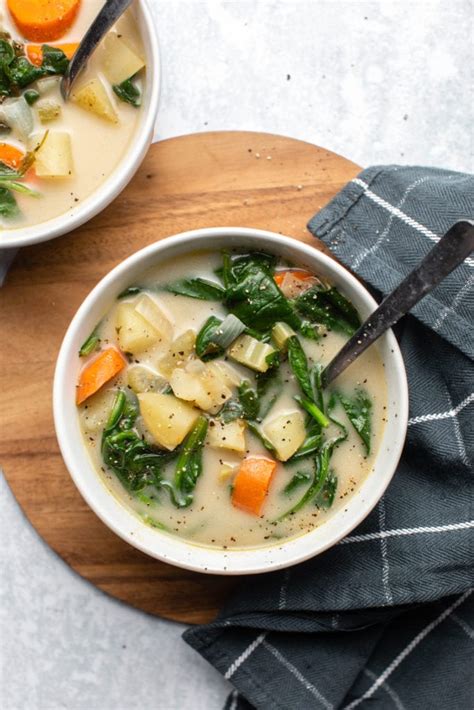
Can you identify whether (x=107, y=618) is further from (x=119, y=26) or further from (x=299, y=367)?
(x=119, y=26)

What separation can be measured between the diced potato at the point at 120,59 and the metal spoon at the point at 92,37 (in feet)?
0.31

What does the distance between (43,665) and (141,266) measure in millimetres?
1440

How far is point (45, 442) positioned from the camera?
2.83 m

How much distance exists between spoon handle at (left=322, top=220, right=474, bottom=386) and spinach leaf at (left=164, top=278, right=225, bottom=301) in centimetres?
40

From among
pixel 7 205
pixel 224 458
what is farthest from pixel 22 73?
pixel 224 458

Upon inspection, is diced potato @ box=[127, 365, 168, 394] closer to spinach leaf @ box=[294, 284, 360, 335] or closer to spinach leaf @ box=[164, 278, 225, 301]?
spinach leaf @ box=[164, 278, 225, 301]

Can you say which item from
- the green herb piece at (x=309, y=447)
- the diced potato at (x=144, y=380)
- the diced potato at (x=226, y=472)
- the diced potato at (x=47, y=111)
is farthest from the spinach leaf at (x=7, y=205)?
the green herb piece at (x=309, y=447)

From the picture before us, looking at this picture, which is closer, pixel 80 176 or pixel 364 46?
pixel 80 176

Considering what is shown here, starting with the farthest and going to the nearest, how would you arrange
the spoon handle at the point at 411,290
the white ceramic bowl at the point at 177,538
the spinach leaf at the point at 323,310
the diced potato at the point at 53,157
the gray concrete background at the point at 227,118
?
the gray concrete background at the point at 227,118 → the diced potato at the point at 53,157 → the spinach leaf at the point at 323,310 → the white ceramic bowl at the point at 177,538 → the spoon handle at the point at 411,290

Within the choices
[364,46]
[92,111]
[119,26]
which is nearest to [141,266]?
[92,111]

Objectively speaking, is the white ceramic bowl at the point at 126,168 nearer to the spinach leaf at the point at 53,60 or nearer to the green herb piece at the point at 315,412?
the spinach leaf at the point at 53,60

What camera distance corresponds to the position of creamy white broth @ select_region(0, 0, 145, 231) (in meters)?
2.79

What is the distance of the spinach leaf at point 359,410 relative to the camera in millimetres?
2654

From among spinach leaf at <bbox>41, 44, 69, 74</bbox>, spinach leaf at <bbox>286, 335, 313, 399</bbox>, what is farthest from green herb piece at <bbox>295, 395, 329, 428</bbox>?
spinach leaf at <bbox>41, 44, 69, 74</bbox>
